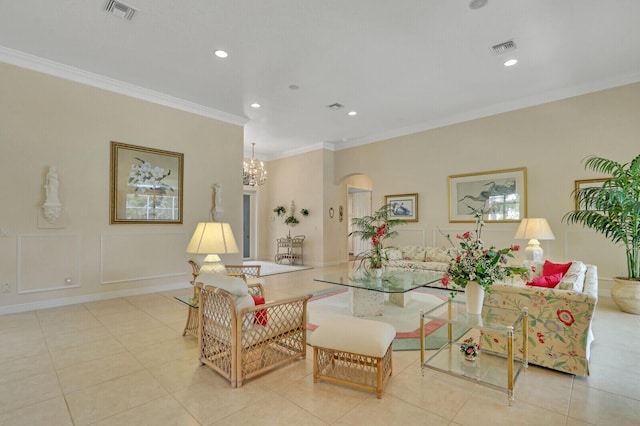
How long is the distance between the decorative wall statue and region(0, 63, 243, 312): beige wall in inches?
3.9

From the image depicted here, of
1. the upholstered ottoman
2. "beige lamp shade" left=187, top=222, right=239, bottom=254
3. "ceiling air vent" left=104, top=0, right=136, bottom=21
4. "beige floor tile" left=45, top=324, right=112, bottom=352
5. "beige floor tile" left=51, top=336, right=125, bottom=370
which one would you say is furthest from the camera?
"beige lamp shade" left=187, top=222, right=239, bottom=254

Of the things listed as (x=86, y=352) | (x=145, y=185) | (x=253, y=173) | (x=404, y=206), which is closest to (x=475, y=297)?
(x=86, y=352)

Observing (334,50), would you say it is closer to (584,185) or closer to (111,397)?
(111,397)

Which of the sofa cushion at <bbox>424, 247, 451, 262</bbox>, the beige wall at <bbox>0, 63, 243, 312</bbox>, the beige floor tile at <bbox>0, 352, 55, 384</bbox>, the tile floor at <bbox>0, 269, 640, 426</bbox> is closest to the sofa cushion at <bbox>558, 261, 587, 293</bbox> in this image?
the tile floor at <bbox>0, 269, 640, 426</bbox>

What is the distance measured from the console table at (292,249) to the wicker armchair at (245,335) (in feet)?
20.0

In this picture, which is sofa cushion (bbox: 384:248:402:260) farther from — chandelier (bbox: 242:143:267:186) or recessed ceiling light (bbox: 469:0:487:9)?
recessed ceiling light (bbox: 469:0:487:9)

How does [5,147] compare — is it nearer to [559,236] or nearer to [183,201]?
[183,201]

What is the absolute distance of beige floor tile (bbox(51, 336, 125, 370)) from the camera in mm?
2617

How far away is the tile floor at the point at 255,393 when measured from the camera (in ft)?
6.13

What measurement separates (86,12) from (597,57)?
6.26m

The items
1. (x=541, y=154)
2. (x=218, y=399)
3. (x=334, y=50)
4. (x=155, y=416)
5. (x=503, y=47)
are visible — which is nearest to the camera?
(x=155, y=416)

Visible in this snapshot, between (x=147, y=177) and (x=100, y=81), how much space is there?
156 centimetres

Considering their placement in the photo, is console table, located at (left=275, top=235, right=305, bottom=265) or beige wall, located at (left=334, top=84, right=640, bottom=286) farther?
console table, located at (left=275, top=235, right=305, bottom=265)

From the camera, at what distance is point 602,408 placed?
1.95 m
